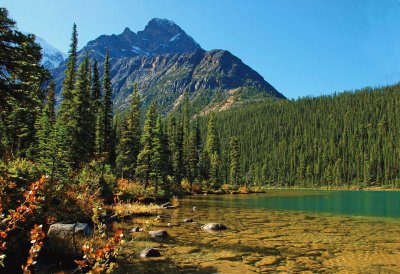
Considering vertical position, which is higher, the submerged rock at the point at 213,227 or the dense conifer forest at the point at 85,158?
the dense conifer forest at the point at 85,158

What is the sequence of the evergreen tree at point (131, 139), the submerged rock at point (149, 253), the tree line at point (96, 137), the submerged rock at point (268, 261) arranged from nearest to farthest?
the submerged rock at point (268, 261) < the submerged rock at point (149, 253) < the tree line at point (96, 137) < the evergreen tree at point (131, 139)

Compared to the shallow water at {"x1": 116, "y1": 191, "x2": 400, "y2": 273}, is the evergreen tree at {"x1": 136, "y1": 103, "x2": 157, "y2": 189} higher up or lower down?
higher up

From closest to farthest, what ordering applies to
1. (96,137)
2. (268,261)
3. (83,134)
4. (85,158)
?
1. (268,261)
2. (85,158)
3. (83,134)
4. (96,137)

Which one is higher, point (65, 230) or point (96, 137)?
point (96, 137)

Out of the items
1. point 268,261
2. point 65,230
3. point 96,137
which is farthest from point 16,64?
point 96,137

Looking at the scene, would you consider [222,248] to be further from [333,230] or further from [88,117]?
[88,117]

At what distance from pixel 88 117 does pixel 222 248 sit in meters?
32.0

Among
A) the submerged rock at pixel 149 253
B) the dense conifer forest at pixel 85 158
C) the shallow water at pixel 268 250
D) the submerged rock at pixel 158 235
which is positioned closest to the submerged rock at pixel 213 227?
the shallow water at pixel 268 250

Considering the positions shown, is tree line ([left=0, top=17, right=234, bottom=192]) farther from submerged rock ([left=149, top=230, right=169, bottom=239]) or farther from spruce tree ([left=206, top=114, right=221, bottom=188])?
submerged rock ([left=149, top=230, right=169, bottom=239])

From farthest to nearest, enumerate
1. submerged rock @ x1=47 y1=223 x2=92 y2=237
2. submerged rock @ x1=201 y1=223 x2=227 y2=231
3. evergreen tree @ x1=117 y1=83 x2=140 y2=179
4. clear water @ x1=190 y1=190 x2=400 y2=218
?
evergreen tree @ x1=117 y1=83 x2=140 y2=179 → clear water @ x1=190 y1=190 x2=400 y2=218 → submerged rock @ x1=201 y1=223 x2=227 y2=231 → submerged rock @ x1=47 y1=223 x2=92 y2=237

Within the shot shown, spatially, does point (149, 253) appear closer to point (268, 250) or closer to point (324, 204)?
point (268, 250)

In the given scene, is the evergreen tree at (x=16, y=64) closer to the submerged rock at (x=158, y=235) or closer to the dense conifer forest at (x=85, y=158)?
the dense conifer forest at (x=85, y=158)

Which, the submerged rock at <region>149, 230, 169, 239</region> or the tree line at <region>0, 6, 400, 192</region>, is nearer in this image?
the tree line at <region>0, 6, 400, 192</region>

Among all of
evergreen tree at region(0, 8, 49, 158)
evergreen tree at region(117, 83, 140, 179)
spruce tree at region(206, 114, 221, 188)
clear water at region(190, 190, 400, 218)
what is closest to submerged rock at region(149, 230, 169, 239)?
evergreen tree at region(0, 8, 49, 158)
